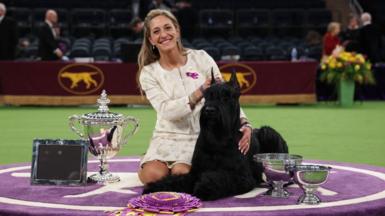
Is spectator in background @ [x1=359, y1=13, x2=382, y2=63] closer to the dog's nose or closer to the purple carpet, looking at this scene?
the purple carpet

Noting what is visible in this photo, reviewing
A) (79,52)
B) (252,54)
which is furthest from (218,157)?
(252,54)

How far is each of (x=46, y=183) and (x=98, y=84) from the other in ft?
23.5

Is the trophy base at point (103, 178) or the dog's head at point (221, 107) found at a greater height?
the dog's head at point (221, 107)

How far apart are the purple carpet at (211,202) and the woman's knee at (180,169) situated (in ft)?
0.76

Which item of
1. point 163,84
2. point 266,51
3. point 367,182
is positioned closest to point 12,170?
point 163,84

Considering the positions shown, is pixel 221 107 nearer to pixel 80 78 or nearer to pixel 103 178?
pixel 103 178

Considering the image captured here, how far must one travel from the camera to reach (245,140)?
401cm

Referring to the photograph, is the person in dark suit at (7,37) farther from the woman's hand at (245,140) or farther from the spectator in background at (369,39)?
the woman's hand at (245,140)

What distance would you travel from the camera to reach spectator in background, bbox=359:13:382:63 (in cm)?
1330

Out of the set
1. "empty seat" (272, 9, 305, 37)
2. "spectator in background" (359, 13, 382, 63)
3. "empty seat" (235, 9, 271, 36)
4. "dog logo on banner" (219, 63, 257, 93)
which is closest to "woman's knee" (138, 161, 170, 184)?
"dog logo on banner" (219, 63, 257, 93)

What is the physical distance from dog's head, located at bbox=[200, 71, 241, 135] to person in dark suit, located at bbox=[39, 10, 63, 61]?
8406mm

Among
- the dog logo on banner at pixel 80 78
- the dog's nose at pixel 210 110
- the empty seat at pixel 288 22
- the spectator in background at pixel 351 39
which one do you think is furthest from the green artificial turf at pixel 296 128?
the empty seat at pixel 288 22

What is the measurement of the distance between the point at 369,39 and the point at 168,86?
955 cm

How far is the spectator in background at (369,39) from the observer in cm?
1330
